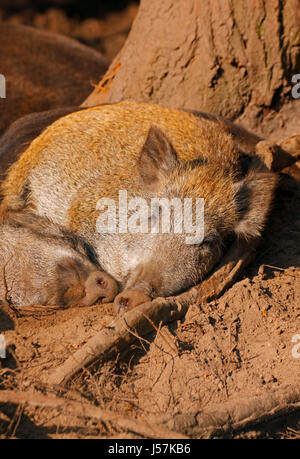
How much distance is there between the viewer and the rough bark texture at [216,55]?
4902mm

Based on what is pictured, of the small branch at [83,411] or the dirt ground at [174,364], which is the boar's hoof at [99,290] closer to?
the dirt ground at [174,364]

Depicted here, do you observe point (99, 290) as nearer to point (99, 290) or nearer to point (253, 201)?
point (99, 290)

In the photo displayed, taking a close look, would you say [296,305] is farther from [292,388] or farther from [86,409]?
[86,409]

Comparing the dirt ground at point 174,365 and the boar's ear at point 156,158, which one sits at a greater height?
the boar's ear at point 156,158

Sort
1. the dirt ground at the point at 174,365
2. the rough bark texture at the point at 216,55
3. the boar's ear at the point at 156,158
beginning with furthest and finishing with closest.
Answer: the rough bark texture at the point at 216,55
the boar's ear at the point at 156,158
the dirt ground at the point at 174,365

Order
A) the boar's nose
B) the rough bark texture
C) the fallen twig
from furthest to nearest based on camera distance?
the rough bark texture, the boar's nose, the fallen twig

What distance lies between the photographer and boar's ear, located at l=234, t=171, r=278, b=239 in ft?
12.6

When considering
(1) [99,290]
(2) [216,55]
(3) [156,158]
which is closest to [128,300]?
(1) [99,290]

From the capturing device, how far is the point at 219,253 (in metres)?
3.73

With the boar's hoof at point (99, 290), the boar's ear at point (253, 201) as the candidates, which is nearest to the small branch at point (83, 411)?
the boar's hoof at point (99, 290)

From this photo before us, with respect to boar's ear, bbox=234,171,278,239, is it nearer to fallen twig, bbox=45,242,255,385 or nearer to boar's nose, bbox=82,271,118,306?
fallen twig, bbox=45,242,255,385

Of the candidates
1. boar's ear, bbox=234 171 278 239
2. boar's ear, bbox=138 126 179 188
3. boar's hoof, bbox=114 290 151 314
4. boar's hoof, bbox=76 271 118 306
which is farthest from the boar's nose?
boar's ear, bbox=234 171 278 239

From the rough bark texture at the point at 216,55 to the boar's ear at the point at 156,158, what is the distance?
1.56 meters

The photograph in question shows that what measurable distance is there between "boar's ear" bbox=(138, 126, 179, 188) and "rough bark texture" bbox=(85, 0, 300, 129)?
1555 mm
